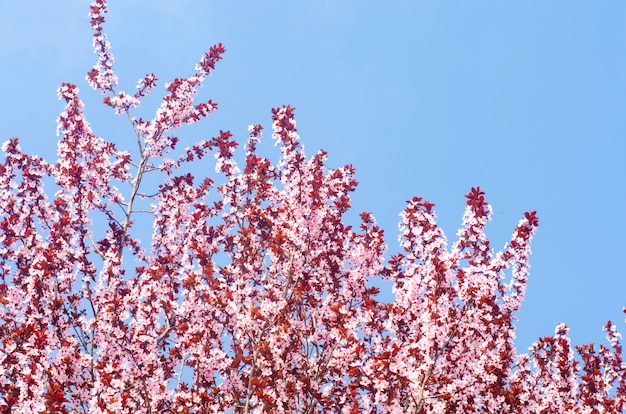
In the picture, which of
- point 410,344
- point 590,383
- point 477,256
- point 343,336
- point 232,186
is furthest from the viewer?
point 590,383

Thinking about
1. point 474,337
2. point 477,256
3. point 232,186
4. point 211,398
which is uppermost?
point 232,186

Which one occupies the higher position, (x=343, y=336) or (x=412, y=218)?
(x=412, y=218)

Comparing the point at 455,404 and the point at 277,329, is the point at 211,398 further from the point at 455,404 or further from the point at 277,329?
the point at 455,404

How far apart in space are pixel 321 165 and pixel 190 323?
3763 millimetres

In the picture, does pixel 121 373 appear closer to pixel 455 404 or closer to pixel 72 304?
pixel 72 304

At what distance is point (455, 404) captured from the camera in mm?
8625

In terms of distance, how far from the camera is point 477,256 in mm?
8805

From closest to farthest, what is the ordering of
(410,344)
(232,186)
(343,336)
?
(410,344) < (343,336) < (232,186)

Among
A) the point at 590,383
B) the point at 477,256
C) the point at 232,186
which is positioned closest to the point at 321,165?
the point at 232,186

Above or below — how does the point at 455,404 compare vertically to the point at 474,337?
below

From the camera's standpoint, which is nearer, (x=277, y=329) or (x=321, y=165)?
(x=277, y=329)

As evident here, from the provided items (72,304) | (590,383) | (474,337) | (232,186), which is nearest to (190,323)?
(72,304)

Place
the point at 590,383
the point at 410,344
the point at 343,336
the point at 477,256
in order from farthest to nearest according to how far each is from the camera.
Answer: the point at 590,383
the point at 477,256
the point at 343,336
the point at 410,344

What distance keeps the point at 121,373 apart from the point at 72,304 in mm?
2005
